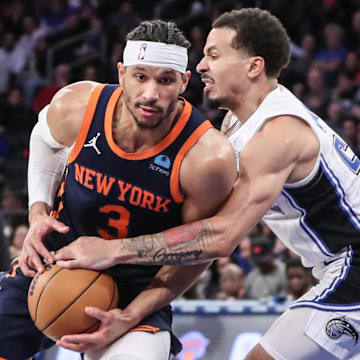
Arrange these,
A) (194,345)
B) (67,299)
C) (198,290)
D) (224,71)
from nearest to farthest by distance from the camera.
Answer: (67,299) < (224,71) < (194,345) < (198,290)

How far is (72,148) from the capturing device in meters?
3.45

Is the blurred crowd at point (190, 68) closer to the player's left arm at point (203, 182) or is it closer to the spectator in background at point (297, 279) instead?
the spectator in background at point (297, 279)

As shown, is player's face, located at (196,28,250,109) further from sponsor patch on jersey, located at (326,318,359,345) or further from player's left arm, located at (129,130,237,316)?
sponsor patch on jersey, located at (326,318,359,345)

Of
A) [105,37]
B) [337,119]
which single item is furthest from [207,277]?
[105,37]

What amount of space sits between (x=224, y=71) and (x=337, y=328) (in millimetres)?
1374

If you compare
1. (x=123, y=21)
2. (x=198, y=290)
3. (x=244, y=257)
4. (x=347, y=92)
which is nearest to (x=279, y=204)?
(x=198, y=290)

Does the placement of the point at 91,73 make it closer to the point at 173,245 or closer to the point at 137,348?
the point at 173,245

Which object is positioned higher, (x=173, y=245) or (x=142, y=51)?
(x=142, y=51)

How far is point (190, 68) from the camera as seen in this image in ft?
34.2

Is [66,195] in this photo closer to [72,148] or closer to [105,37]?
[72,148]

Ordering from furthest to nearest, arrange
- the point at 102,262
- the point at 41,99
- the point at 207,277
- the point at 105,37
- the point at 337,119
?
the point at 105,37
the point at 41,99
the point at 337,119
the point at 207,277
the point at 102,262

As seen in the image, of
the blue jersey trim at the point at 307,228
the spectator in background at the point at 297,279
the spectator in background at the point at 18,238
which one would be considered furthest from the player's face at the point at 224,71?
the spectator in background at the point at 18,238

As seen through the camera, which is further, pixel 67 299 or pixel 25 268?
pixel 25 268

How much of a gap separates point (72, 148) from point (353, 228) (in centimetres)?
137
